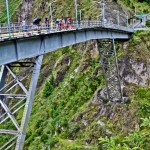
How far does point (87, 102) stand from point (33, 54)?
2719cm

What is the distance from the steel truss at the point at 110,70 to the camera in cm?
4926

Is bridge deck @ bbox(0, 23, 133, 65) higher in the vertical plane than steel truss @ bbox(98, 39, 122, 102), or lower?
higher

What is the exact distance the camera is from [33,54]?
2455 cm

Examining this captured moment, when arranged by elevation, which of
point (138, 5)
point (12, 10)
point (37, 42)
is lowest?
point (37, 42)

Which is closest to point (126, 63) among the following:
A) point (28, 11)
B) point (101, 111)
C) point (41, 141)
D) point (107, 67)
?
point (107, 67)

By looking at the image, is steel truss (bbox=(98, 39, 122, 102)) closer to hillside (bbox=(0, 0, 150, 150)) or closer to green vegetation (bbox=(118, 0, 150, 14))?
hillside (bbox=(0, 0, 150, 150))

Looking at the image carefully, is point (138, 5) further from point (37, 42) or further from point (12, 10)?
point (37, 42)

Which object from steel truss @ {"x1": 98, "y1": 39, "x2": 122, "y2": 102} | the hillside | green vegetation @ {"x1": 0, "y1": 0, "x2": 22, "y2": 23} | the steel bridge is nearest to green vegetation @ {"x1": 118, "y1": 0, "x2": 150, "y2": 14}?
the hillside

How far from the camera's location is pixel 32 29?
24875 millimetres

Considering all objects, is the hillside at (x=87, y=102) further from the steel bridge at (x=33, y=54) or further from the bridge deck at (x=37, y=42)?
the bridge deck at (x=37, y=42)

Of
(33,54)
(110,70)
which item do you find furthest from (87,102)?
(33,54)

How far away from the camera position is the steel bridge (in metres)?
21.8

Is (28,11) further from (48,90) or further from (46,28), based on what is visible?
(46,28)

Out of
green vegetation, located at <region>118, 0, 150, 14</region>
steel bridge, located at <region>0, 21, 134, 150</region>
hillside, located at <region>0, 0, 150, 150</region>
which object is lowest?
hillside, located at <region>0, 0, 150, 150</region>
